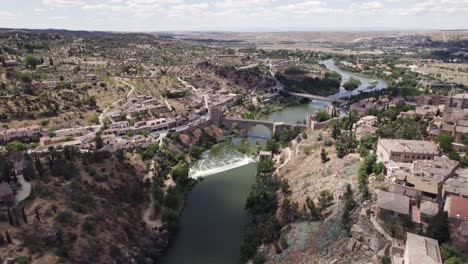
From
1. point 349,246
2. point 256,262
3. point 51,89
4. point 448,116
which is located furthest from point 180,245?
point 51,89

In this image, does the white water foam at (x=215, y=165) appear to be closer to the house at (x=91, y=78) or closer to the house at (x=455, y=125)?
the house at (x=455, y=125)

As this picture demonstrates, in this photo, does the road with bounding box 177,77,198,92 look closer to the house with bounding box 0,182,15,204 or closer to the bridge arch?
the bridge arch

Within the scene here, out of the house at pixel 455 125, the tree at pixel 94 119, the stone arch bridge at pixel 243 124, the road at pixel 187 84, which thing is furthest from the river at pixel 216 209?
the road at pixel 187 84

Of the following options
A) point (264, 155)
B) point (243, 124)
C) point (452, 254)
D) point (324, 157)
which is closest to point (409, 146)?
point (324, 157)

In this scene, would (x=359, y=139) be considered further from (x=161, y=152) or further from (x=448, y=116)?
(x=161, y=152)

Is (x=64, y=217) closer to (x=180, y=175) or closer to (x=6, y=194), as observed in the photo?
(x=6, y=194)

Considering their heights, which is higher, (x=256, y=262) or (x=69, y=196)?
(x=69, y=196)

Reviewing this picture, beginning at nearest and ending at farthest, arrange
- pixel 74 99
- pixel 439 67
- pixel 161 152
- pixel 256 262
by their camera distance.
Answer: pixel 256 262
pixel 161 152
pixel 74 99
pixel 439 67
